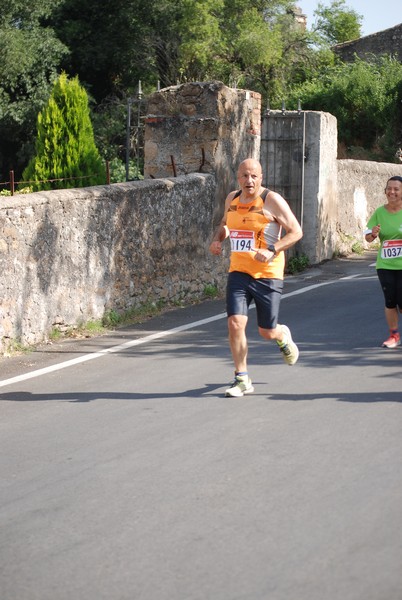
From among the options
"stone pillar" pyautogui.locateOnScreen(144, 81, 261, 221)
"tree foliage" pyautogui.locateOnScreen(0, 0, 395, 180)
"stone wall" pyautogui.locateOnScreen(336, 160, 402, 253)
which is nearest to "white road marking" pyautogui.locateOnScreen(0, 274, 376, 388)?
"stone pillar" pyautogui.locateOnScreen(144, 81, 261, 221)

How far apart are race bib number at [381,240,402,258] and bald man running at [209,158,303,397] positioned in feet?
7.99

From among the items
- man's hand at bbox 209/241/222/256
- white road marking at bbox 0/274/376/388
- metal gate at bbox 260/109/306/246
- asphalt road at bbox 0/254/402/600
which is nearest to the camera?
asphalt road at bbox 0/254/402/600

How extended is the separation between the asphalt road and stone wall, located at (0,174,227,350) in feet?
1.91

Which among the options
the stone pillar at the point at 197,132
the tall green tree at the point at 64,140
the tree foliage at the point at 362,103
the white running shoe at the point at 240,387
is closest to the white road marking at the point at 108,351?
the white running shoe at the point at 240,387

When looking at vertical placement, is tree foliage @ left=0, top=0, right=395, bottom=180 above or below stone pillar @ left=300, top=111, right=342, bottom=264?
above

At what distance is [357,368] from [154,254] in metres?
4.01

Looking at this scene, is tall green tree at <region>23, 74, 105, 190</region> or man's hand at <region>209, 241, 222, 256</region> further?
tall green tree at <region>23, 74, 105, 190</region>

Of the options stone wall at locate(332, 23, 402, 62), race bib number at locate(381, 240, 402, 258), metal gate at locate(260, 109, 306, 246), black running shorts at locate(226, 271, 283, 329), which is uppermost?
stone wall at locate(332, 23, 402, 62)

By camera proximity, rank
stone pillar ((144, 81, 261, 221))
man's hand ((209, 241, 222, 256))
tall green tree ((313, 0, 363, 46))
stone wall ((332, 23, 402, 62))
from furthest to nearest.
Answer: tall green tree ((313, 0, 363, 46)) < stone wall ((332, 23, 402, 62)) < stone pillar ((144, 81, 261, 221)) < man's hand ((209, 241, 222, 256))

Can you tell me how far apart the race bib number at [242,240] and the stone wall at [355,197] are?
11362mm

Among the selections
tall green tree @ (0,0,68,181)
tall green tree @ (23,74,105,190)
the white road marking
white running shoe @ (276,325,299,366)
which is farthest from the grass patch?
tall green tree @ (0,0,68,181)

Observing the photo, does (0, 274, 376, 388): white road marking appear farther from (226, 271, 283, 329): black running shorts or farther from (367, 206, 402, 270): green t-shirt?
(367, 206, 402, 270): green t-shirt

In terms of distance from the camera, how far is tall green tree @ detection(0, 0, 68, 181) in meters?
37.7

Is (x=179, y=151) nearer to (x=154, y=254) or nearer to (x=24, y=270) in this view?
(x=154, y=254)
